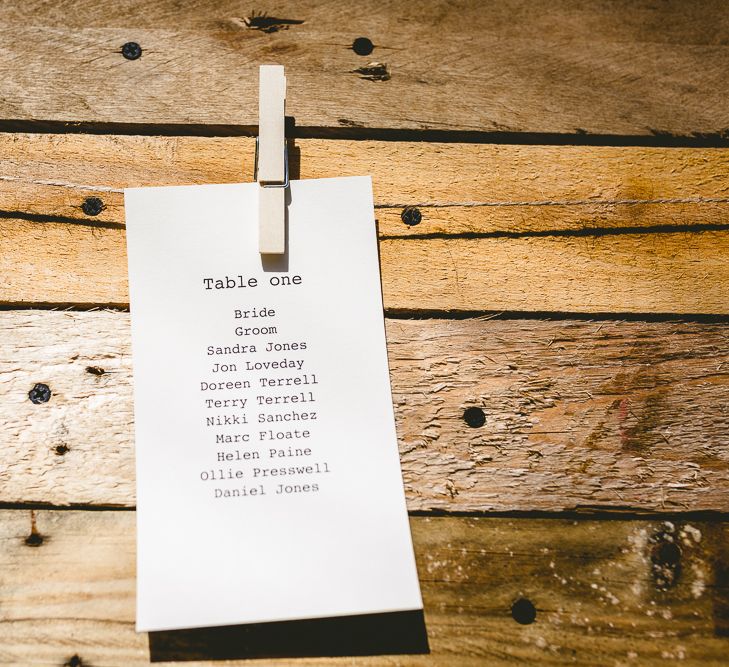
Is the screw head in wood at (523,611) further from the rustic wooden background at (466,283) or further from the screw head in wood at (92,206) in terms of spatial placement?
the screw head in wood at (92,206)

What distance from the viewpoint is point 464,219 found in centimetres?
59

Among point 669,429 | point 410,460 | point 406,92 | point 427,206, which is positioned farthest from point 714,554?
point 406,92

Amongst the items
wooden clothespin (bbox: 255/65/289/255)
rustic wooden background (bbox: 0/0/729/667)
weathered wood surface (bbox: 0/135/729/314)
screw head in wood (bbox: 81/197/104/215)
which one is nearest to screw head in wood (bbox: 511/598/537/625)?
rustic wooden background (bbox: 0/0/729/667)

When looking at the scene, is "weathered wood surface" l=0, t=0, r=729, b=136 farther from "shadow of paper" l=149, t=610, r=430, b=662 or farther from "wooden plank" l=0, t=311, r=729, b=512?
"shadow of paper" l=149, t=610, r=430, b=662

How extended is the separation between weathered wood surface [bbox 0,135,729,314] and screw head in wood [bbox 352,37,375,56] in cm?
10

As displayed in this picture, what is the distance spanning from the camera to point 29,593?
20.8 inches

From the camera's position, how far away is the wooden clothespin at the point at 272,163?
55 cm

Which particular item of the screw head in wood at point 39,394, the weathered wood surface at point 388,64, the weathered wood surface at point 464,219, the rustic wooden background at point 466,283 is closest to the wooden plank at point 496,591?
the rustic wooden background at point 466,283

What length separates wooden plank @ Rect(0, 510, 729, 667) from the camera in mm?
522

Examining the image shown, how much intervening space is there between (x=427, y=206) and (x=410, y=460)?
26 cm

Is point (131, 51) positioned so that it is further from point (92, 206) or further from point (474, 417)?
point (474, 417)

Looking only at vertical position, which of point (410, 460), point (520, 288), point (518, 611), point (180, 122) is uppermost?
point (180, 122)

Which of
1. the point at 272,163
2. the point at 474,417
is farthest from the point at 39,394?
the point at 474,417

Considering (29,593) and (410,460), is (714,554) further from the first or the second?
(29,593)
